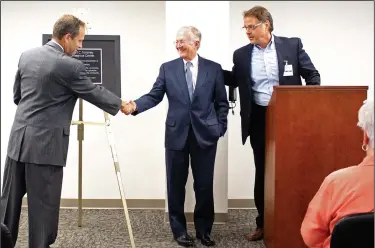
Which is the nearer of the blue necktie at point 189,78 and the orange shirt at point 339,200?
the orange shirt at point 339,200

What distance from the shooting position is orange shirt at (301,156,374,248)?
1.67 m

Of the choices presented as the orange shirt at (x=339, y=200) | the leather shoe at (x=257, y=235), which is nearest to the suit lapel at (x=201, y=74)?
the leather shoe at (x=257, y=235)

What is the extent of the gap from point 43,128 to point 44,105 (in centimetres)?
13

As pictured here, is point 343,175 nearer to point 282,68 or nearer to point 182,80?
point 282,68

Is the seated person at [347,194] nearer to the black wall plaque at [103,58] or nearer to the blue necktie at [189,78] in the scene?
the blue necktie at [189,78]

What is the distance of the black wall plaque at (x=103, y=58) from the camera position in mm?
3502

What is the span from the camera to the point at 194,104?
3.24 m

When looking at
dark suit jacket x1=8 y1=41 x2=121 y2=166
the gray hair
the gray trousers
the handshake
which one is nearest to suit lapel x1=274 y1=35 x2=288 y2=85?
the gray hair

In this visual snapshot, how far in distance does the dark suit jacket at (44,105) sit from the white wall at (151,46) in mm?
1725

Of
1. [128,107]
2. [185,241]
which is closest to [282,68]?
[128,107]

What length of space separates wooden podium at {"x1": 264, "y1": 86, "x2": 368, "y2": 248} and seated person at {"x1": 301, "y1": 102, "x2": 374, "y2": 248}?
0.77m

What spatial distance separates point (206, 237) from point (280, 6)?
2319 mm

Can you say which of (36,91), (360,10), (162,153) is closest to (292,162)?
(36,91)

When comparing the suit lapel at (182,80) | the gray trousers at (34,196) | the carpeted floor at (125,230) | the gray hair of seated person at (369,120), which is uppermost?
the suit lapel at (182,80)
